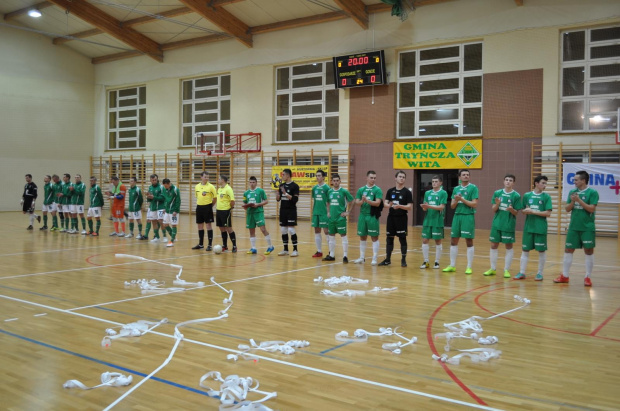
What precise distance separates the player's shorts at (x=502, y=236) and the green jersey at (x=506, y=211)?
5 centimetres

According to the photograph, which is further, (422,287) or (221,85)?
(221,85)

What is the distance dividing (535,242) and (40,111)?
26.5 meters

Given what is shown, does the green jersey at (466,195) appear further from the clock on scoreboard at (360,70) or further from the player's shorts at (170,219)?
the clock on scoreboard at (360,70)

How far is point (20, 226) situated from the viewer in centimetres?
1817

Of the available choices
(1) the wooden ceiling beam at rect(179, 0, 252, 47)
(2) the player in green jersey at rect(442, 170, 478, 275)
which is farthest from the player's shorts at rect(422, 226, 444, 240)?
(1) the wooden ceiling beam at rect(179, 0, 252, 47)

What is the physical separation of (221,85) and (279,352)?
22.2m

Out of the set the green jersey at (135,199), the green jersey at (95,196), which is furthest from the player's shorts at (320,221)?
the green jersey at (95,196)

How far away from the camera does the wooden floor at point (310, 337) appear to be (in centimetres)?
376

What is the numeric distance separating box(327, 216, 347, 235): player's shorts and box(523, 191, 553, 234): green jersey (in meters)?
3.43

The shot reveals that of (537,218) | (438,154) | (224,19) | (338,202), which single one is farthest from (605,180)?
(224,19)

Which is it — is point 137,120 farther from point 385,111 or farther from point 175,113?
point 385,111

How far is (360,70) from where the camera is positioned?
20.4 metres

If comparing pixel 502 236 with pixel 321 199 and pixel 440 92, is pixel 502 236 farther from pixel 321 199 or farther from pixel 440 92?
pixel 440 92

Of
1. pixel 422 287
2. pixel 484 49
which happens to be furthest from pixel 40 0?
pixel 422 287
